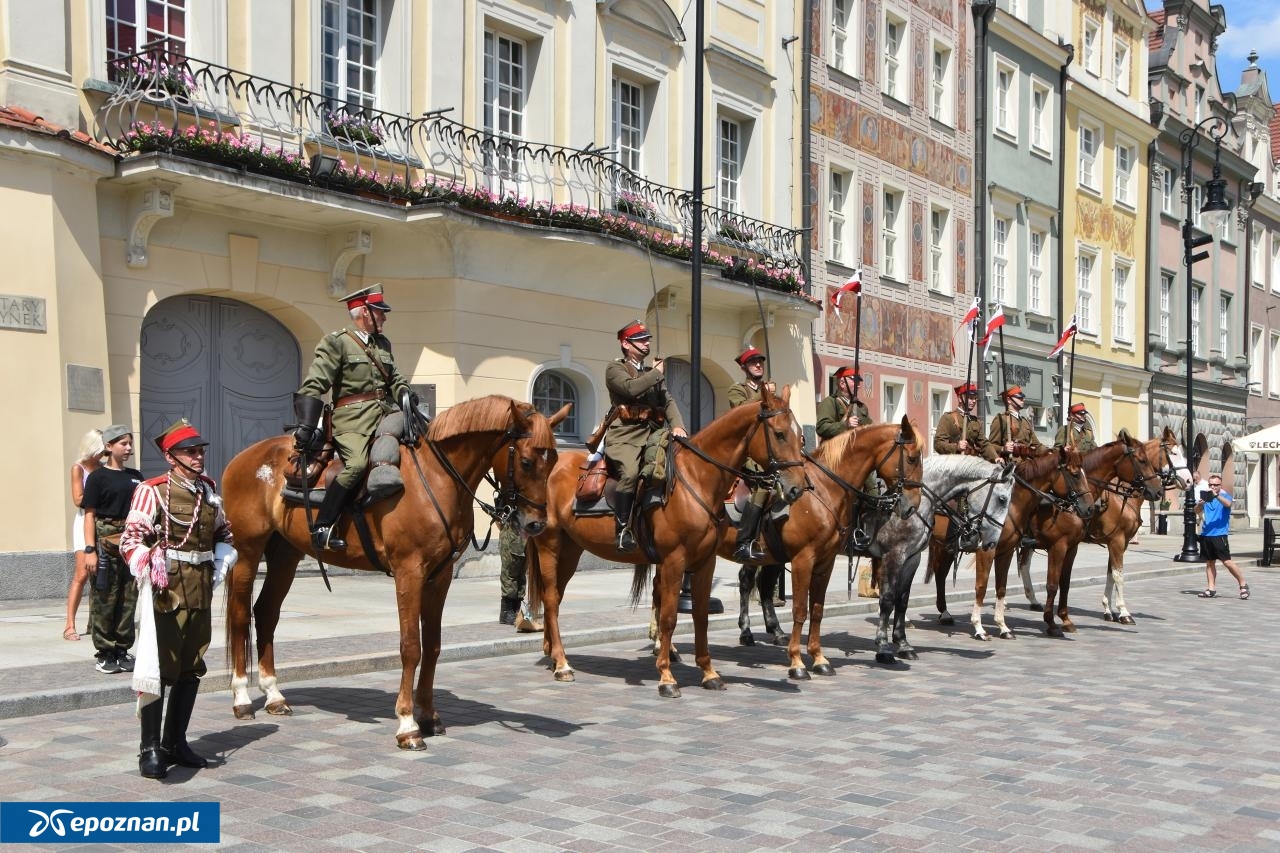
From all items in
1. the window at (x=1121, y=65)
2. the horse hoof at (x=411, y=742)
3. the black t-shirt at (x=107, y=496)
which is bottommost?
the horse hoof at (x=411, y=742)

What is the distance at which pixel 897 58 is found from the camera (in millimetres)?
28922

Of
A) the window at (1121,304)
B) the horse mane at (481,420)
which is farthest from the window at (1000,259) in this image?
the horse mane at (481,420)

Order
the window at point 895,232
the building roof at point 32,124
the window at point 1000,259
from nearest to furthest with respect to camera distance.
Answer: the building roof at point 32,124
the window at point 895,232
the window at point 1000,259

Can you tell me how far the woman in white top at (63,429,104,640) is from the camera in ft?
32.4

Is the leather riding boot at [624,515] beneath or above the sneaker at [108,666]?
above

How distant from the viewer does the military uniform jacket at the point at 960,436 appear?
49.6ft

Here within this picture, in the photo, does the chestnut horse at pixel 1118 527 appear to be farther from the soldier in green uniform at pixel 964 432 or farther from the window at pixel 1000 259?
the window at pixel 1000 259

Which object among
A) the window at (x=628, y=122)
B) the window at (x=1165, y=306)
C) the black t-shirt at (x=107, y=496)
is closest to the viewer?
the black t-shirt at (x=107, y=496)

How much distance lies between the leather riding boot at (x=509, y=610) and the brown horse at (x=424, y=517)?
15.1 feet

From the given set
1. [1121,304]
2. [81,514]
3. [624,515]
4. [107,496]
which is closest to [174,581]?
[107,496]

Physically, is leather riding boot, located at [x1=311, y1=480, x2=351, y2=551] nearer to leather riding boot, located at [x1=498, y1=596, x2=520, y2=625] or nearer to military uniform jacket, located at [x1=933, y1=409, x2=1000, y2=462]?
leather riding boot, located at [x1=498, y1=596, x2=520, y2=625]

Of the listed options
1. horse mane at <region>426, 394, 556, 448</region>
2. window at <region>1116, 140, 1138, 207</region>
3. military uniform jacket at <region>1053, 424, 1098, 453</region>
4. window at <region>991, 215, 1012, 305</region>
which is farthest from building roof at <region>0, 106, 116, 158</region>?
window at <region>1116, 140, 1138, 207</region>

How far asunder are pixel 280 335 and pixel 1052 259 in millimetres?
23654

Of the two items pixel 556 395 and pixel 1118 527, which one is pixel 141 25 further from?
pixel 1118 527
